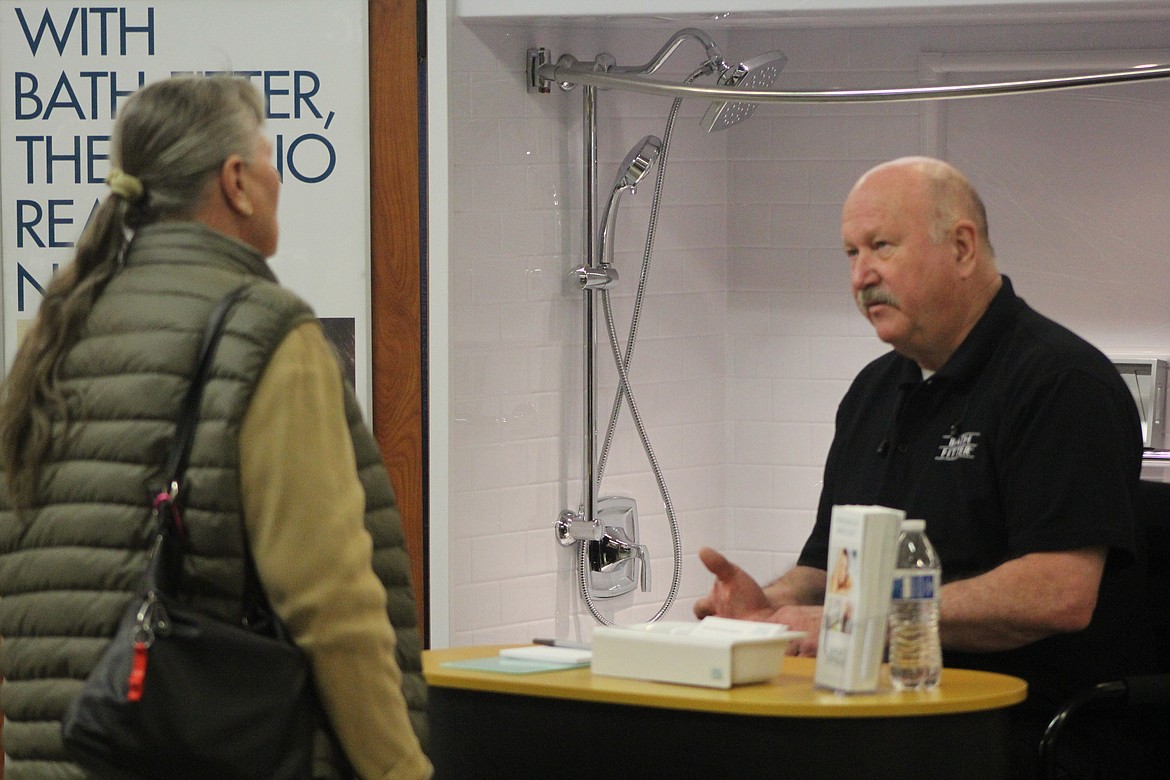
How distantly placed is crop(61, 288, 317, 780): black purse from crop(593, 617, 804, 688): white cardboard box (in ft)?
1.50

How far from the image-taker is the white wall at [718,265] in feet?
11.1

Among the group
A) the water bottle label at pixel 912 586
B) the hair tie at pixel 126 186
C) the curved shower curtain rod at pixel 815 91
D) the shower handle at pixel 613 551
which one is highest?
the curved shower curtain rod at pixel 815 91

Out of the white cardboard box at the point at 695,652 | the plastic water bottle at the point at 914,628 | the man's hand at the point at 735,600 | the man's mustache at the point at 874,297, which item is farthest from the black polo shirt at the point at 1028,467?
the white cardboard box at the point at 695,652

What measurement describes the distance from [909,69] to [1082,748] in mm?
2098

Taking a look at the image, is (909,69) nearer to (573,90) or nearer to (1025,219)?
(1025,219)

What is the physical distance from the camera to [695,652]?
181 cm

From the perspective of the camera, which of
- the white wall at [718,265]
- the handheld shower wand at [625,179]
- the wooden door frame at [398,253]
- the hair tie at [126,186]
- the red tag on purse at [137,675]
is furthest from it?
the handheld shower wand at [625,179]

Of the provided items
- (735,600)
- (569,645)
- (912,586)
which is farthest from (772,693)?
(735,600)

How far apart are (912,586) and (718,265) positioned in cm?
236

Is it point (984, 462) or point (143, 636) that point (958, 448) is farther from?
point (143, 636)

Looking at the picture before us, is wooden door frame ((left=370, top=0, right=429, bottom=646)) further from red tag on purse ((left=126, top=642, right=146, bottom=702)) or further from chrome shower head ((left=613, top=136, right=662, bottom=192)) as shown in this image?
red tag on purse ((left=126, top=642, right=146, bottom=702))

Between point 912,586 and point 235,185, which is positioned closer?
point 235,185

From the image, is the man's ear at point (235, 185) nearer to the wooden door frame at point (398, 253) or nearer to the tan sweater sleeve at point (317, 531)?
the tan sweater sleeve at point (317, 531)

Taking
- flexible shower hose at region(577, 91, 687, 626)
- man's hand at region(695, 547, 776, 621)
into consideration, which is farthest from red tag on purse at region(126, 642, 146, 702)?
flexible shower hose at region(577, 91, 687, 626)
